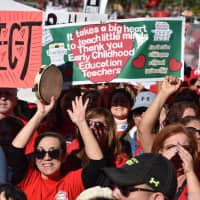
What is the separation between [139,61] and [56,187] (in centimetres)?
205

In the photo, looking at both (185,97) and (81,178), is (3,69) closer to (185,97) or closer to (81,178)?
(81,178)

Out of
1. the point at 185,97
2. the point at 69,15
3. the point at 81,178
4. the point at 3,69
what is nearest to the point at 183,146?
the point at 81,178

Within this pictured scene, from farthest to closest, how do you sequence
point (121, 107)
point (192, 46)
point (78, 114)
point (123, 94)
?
point (192, 46)
point (123, 94)
point (121, 107)
point (78, 114)

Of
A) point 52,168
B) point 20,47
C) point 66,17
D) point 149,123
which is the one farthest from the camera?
point 66,17

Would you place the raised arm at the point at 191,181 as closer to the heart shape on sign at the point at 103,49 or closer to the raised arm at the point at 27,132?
the raised arm at the point at 27,132

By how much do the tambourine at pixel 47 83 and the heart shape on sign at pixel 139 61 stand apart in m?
1.15

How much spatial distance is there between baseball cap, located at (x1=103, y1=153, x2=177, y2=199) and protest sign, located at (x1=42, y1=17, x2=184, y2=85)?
322 centimetres

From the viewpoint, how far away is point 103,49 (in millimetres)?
6809

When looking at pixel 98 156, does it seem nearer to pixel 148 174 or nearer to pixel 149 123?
pixel 149 123

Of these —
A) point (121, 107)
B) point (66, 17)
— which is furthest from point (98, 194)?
point (66, 17)

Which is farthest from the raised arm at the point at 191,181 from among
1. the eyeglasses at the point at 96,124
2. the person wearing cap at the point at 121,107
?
the person wearing cap at the point at 121,107

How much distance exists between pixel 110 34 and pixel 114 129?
1.44 meters

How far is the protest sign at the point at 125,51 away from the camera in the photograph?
6.75m

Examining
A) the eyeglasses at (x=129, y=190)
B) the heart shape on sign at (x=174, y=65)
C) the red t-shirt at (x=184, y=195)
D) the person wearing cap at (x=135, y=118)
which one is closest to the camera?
the eyeglasses at (x=129, y=190)
